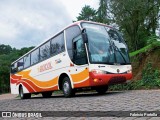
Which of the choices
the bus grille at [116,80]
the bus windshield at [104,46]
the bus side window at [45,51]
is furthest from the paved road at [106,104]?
the bus side window at [45,51]

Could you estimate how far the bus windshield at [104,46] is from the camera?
13.3 metres

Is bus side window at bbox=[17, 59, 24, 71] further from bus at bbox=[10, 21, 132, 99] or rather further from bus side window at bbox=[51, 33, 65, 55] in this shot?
bus side window at bbox=[51, 33, 65, 55]

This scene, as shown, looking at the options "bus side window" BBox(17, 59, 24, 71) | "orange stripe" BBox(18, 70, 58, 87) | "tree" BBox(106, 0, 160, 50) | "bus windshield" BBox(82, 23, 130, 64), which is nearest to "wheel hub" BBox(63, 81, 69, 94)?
"orange stripe" BBox(18, 70, 58, 87)

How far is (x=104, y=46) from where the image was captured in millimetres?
13688

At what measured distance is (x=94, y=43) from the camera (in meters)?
13.5

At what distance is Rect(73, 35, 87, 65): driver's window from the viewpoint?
43.9 ft

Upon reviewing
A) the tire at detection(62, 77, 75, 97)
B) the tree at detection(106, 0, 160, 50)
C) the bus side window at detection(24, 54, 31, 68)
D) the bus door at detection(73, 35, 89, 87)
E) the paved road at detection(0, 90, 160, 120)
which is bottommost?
the paved road at detection(0, 90, 160, 120)

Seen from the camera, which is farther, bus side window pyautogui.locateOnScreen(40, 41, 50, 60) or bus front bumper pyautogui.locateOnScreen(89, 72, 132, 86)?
bus side window pyautogui.locateOnScreen(40, 41, 50, 60)

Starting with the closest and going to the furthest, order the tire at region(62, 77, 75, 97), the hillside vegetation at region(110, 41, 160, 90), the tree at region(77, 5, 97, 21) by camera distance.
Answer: the tire at region(62, 77, 75, 97) < the hillside vegetation at region(110, 41, 160, 90) < the tree at region(77, 5, 97, 21)

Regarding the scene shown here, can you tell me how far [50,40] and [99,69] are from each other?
478 centimetres

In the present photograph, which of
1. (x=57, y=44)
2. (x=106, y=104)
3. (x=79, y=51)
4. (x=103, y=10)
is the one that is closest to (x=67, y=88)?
(x=79, y=51)

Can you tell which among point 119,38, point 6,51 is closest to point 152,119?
point 119,38

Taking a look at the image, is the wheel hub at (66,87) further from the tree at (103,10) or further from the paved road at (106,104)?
the tree at (103,10)

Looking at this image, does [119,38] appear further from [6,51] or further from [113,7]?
[6,51]
